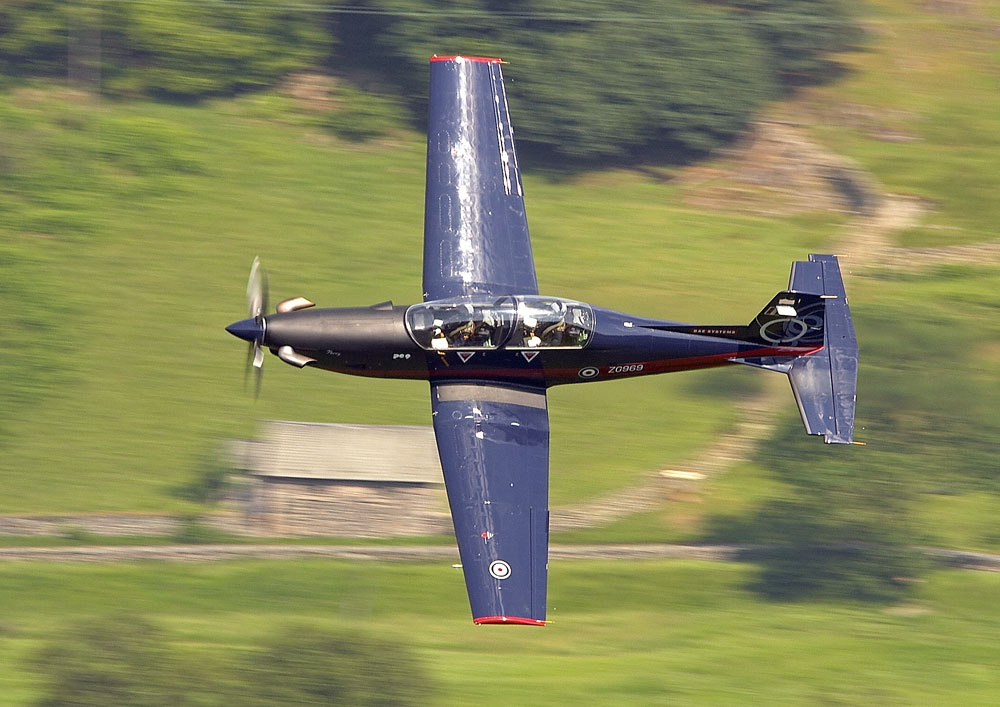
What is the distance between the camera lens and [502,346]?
87.8ft

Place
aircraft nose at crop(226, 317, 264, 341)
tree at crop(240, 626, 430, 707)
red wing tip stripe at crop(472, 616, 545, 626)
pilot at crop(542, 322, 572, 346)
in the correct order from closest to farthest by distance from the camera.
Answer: red wing tip stripe at crop(472, 616, 545, 626) → aircraft nose at crop(226, 317, 264, 341) → pilot at crop(542, 322, 572, 346) → tree at crop(240, 626, 430, 707)

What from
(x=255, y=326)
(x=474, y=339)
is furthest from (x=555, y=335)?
(x=255, y=326)

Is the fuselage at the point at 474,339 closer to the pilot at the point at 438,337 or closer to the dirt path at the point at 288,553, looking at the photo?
the pilot at the point at 438,337

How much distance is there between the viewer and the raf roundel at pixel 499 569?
23781mm

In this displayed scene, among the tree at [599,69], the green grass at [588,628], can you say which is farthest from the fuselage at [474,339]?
the tree at [599,69]

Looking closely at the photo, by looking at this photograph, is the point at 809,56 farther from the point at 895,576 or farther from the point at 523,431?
Result: the point at 523,431

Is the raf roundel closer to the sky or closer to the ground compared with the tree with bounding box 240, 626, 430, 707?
closer to the sky

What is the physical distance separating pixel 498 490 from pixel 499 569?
1.93 meters

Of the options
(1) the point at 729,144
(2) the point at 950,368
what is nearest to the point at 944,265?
(2) the point at 950,368

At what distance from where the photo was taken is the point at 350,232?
4453 centimetres

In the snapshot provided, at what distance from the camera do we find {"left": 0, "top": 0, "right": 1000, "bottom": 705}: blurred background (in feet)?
117

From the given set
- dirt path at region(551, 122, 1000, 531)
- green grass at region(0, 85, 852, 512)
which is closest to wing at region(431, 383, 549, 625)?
green grass at region(0, 85, 852, 512)

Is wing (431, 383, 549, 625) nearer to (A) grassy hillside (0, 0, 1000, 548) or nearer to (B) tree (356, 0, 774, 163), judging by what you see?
(A) grassy hillside (0, 0, 1000, 548)

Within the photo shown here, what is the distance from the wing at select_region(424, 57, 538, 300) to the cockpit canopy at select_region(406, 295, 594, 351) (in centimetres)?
141
